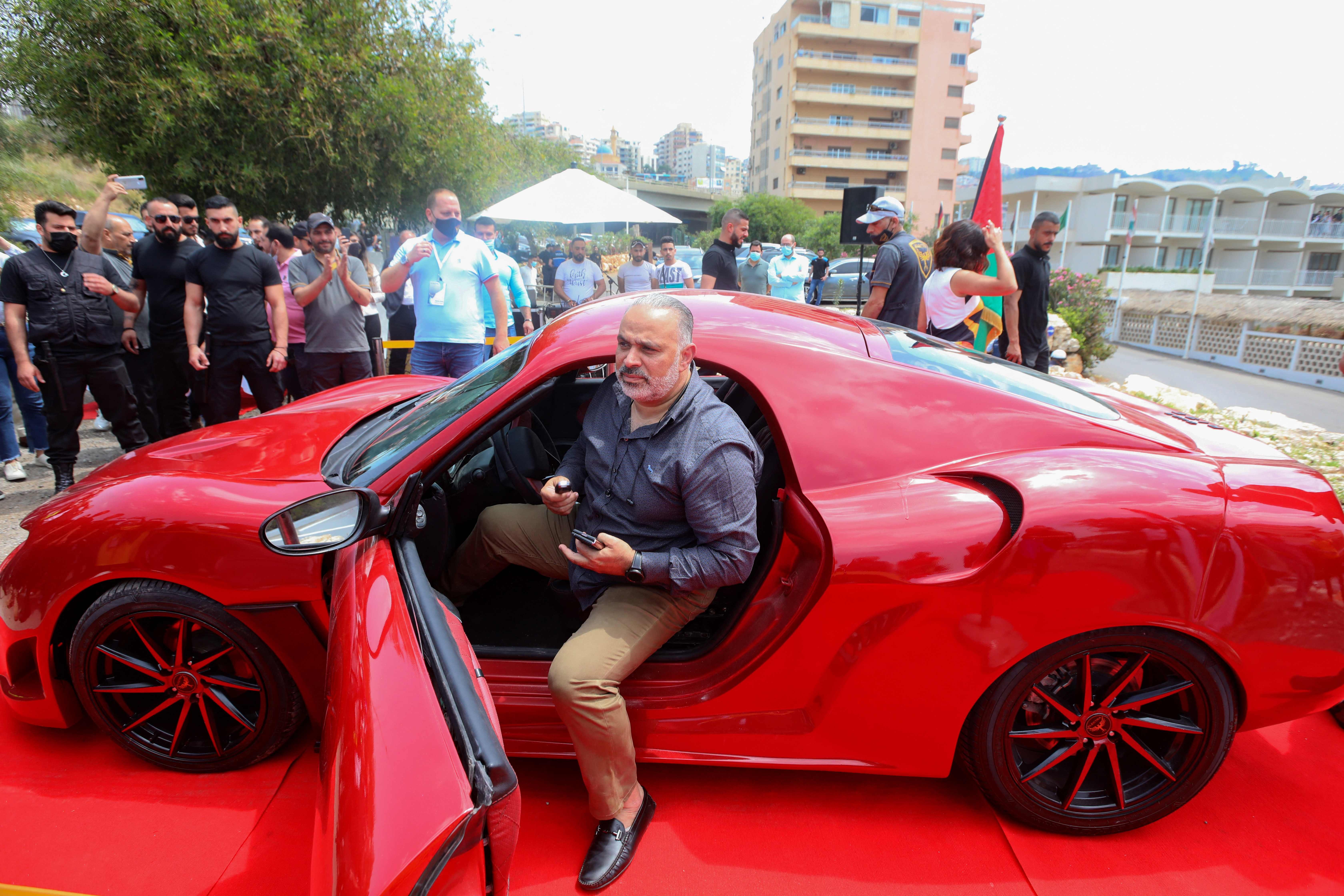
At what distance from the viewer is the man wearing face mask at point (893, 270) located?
527 centimetres

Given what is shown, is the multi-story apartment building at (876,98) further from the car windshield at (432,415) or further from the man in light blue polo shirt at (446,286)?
the car windshield at (432,415)

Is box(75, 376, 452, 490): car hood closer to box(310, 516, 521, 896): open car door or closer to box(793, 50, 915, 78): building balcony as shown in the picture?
box(310, 516, 521, 896): open car door

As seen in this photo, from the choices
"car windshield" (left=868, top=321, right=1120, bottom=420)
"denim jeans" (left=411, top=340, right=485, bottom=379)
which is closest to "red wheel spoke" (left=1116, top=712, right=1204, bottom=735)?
"car windshield" (left=868, top=321, right=1120, bottom=420)

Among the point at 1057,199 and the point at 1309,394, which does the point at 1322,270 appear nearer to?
the point at 1057,199

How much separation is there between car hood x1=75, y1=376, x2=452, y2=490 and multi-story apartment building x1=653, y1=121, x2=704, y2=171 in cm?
19196

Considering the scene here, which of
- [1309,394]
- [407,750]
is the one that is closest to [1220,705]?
[407,750]

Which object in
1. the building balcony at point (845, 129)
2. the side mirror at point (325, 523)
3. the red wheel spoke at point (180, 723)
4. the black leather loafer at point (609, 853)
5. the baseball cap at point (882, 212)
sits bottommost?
the black leather loafer at point (609, 853)

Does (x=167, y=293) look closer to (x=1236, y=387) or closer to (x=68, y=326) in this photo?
(x=68, y=326)

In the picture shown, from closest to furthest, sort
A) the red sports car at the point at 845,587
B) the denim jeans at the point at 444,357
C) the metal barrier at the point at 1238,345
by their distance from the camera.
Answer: the red sports car at the point at 845,587 → the denim jeans at the point at 444,357 → the metal barrier at the point at 1238,345

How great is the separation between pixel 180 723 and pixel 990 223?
5570 millimetres

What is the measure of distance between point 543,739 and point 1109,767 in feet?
5.43

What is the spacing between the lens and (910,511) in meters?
1.94

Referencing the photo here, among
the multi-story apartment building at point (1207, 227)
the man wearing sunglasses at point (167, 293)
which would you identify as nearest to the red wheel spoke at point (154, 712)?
the man wearing sunglasses at point (167, 293)

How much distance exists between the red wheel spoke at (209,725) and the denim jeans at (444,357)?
2985mm
